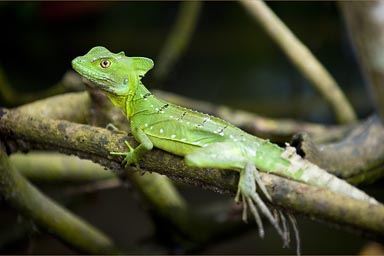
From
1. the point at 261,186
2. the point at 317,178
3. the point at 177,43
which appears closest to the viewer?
the point at 261,186

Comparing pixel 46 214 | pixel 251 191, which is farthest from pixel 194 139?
pixel 46 214

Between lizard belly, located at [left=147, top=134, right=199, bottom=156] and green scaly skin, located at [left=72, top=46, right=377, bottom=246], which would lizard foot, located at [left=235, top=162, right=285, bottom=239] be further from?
lizard belly, located at [left=147, top=134, right=199, bottom=156]

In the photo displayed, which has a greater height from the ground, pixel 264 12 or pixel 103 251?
pixel 264 12

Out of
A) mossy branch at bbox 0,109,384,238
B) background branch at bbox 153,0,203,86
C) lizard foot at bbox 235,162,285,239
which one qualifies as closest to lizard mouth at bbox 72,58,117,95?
mossy branch at bbox 0,109,384,238

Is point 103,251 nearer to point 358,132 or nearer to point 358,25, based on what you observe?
point 358,132

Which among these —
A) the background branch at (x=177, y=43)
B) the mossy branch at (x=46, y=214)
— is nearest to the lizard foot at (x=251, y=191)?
the mossy branch at (x=46, y=214)

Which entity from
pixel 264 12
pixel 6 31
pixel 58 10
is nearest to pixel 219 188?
pixel 264 12

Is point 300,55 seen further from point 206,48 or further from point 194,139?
point 206,48
